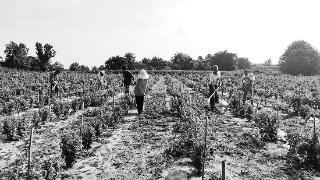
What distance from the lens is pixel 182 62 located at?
6881cm

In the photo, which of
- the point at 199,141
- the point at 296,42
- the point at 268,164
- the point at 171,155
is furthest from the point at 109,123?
the point at 296,42

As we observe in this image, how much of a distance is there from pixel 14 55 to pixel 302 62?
151ft

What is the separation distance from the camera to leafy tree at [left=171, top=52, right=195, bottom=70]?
219ft

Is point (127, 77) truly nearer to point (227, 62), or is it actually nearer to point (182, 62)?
point (227, 62)

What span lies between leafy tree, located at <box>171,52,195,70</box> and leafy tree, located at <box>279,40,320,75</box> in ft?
69.9

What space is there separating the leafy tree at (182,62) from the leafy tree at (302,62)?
69.9ft

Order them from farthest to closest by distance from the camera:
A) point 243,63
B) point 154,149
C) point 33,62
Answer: point 243,63
point 33,62
point 154,149

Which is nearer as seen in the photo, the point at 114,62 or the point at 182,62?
the point at 114,62

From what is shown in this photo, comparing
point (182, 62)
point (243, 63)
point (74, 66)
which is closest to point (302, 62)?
point (243, 63)

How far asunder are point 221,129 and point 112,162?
11.3ft

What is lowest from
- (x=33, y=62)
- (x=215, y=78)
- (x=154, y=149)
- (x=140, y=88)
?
(x=154, y=149)

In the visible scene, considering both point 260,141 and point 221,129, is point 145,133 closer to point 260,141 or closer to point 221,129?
point 221,129

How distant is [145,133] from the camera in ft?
24.2

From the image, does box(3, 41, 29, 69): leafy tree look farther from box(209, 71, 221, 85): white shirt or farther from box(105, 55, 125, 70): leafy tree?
box(209, 71, 221, 85): white shirt
